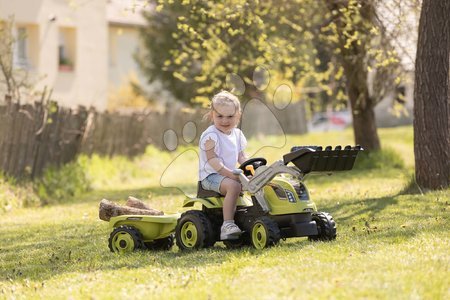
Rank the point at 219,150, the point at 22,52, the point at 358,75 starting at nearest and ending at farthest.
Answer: the point at 219,150, the point at 358,75, the point at 22,52

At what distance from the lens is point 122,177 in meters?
21.0

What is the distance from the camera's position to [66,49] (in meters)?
30.0

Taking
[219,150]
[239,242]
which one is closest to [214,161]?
[219,150]

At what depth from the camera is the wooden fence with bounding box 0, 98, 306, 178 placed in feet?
52.7

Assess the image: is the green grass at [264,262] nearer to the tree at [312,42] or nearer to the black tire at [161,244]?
the black tire at [161,244]

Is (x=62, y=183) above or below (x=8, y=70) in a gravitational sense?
below

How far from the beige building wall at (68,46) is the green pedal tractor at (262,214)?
18.5m

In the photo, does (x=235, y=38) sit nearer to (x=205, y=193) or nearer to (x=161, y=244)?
(x=161, y=244)

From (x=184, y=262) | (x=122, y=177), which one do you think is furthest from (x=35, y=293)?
(x=122, y=177)

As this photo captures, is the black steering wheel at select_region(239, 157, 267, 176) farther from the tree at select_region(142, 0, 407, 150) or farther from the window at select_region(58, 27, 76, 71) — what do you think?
the window at select_region(58, 27, 76, 71)

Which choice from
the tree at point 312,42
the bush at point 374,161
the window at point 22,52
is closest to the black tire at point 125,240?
the tree at point 312,42

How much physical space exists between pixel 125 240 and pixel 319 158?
2251 millimetres

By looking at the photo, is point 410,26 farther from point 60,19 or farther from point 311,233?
point 60,19

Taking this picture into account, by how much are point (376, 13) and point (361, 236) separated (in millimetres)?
8087
